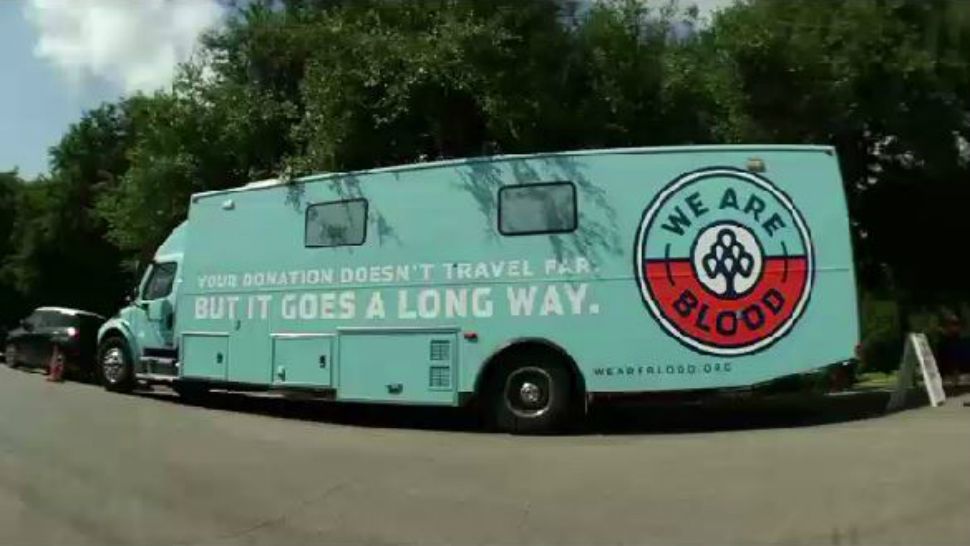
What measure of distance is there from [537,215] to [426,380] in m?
2.37

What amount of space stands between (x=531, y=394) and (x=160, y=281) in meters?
6.97

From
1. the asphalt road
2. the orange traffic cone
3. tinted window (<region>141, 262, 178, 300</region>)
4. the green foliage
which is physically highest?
the green foliage

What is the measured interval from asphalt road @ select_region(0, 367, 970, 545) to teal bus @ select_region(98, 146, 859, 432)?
72 cm

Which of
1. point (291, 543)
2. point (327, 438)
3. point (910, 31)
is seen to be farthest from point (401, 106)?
point (910, 31)

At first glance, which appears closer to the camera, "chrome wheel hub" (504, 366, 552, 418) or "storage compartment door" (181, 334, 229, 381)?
"chrome wheel hub" (504, 366, 552, 418)

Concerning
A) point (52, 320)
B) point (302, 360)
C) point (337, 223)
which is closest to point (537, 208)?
point (337, 223)

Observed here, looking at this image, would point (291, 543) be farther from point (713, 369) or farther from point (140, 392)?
point (140, 392)

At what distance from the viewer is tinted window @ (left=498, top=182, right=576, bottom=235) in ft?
41.0

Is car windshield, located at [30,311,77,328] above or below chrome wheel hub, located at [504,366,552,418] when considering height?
Result: above

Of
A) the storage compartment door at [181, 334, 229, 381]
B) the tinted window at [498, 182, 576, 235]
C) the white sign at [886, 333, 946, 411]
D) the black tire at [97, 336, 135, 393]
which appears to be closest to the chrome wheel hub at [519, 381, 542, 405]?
the tinted window at [498, 182, 576, 235]

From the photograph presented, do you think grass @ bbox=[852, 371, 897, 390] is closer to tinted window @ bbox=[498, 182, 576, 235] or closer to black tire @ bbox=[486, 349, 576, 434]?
black tire @ bbox=[486, 349, 576, 434]

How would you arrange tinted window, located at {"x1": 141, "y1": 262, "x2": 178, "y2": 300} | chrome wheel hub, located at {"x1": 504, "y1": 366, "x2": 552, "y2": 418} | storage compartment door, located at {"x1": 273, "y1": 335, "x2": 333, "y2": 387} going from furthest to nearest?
tinted window, located at {"x1": 141, "y1": 262, "x2": 178, "y2": 300}
storage compartment door, located at {"x1": 273, "y1": 335, "x2": 333, "y2": 387}
chrome wheel hub, located at {"x1": 504, "y1": 366, "x2": 552, "y2": 418}

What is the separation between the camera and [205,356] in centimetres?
1513

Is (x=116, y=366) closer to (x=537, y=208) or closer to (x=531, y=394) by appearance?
(x=531, y=394)
